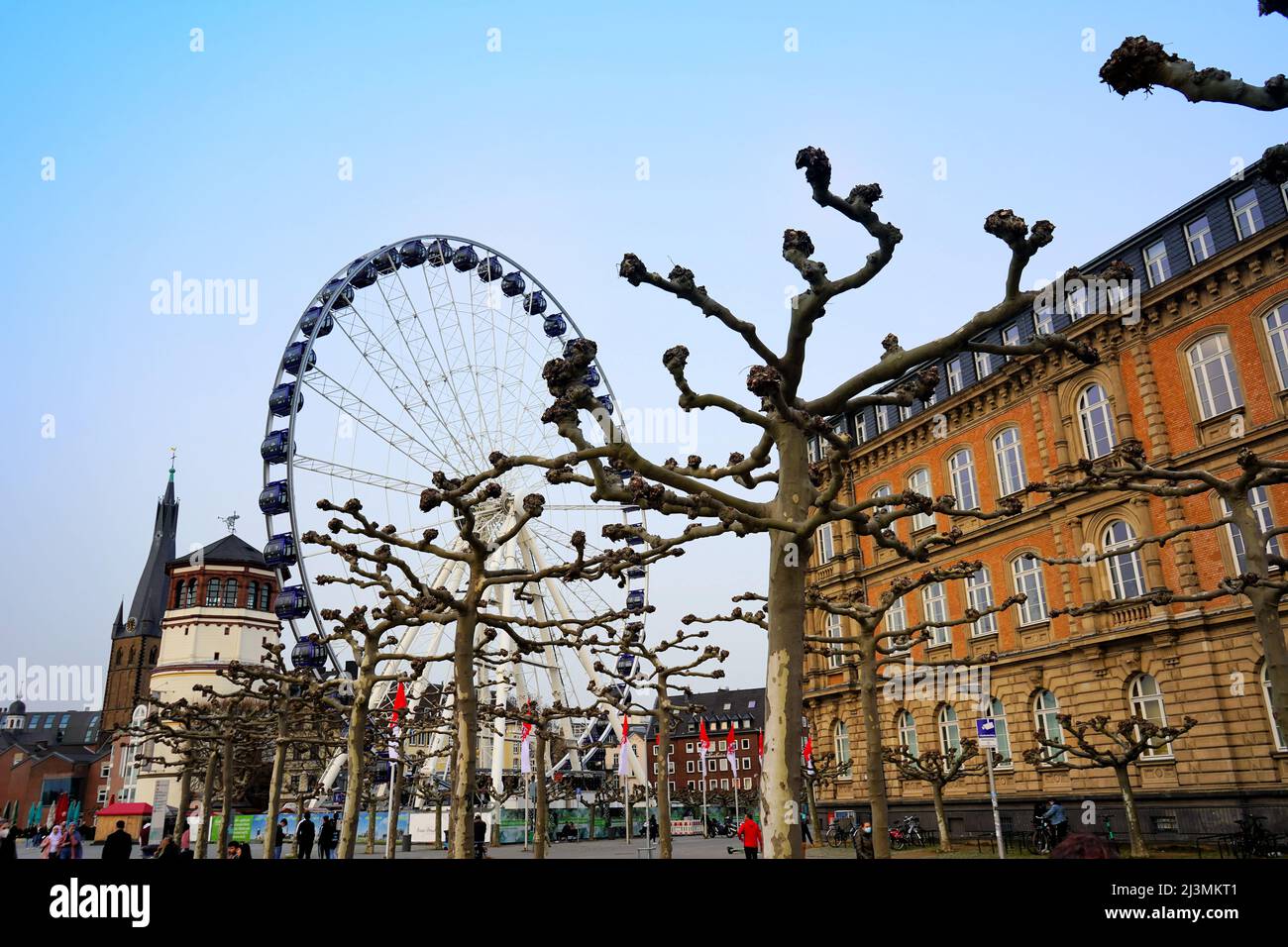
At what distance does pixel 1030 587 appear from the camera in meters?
36.4

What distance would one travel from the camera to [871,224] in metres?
10.2

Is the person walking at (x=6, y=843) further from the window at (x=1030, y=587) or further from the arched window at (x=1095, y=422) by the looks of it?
the arched window at (x=1095, y=422)

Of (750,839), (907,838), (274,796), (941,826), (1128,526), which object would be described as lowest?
(907,838)

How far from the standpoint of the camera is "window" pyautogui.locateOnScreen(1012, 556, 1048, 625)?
118ft

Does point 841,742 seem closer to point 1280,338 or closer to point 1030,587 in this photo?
point 1030,587

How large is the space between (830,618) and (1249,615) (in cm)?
2352

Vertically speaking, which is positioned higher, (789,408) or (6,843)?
(789,408)

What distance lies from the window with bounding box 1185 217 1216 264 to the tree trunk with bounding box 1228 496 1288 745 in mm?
18424

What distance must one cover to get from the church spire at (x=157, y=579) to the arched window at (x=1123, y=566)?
4680 inches

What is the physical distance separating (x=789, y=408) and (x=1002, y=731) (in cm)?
3189

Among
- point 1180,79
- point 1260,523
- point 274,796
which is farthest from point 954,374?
point 1180,79

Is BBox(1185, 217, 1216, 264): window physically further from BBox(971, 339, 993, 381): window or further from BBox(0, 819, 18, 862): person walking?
BBox(0, 819, 18, 862): person walking

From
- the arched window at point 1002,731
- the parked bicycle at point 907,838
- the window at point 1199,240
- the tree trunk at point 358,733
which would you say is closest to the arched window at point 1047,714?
the arched window at point 1002,731
